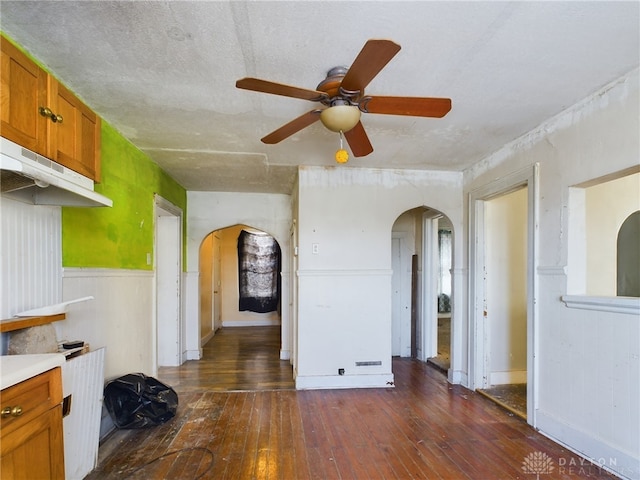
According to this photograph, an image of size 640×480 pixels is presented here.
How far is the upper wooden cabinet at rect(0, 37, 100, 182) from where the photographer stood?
1.47 m

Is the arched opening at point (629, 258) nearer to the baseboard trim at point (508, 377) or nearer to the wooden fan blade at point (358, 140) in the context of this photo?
the baseboard trim at point (508, 377)

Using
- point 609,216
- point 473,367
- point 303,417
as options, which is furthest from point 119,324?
point 609,216

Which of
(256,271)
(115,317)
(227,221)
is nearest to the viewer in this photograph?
(115,317)

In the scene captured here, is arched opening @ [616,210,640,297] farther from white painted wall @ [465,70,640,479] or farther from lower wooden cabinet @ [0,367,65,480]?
lower wooden cabinet @ [0,367,65,480]

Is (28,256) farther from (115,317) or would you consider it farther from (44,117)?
(115,317)

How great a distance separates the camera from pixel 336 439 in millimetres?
2557

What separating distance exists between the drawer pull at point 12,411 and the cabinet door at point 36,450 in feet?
0.19

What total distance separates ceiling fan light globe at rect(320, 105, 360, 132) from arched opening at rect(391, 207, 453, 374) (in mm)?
3147

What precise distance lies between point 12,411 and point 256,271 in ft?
21.6

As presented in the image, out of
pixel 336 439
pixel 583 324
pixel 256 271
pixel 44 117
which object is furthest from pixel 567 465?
pixel 256 271

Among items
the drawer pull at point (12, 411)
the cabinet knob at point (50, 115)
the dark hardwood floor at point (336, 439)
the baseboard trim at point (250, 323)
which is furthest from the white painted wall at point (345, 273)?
the baseboard trim at point (250, 323)

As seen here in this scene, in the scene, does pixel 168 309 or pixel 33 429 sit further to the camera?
pixel 168 309

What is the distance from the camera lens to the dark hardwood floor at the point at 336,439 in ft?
7.04

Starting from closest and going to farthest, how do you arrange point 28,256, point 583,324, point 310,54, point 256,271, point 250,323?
point 310,54, point 28,256, point 583,324, point 256,271, point 250,323
